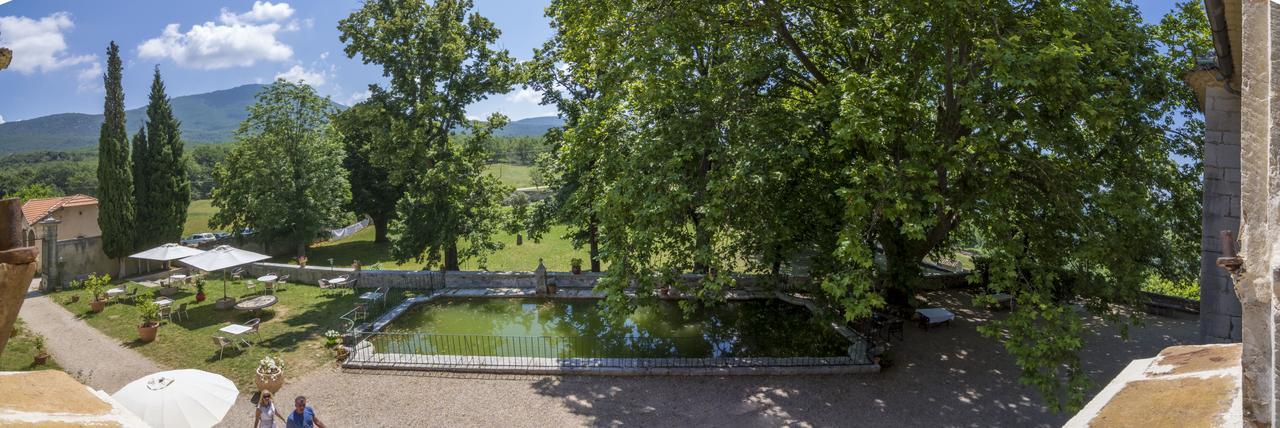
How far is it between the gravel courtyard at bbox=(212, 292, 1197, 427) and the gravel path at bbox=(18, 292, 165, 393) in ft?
14.3

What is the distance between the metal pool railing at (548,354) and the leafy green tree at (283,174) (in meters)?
18.9

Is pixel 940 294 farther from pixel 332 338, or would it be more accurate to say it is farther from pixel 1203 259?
pixel 332 338

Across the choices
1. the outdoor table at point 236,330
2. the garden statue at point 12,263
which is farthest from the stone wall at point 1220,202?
the outdoor table at point 236,330

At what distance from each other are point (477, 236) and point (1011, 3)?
17.2m

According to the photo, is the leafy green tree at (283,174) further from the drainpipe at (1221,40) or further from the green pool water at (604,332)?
the drainpipe at (1221,40)

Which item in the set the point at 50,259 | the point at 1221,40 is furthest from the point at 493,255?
the point at 1221,40

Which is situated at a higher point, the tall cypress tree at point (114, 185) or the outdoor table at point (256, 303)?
the tall cypress tree at point (114, 185)

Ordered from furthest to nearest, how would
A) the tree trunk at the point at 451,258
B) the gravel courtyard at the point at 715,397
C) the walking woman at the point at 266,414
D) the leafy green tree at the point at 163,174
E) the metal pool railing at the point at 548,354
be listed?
the leafy green tree at the point at 163,174, the tree trunk at the point at 451,258, the metal pool railing at the point at 548,354, the gravel courtyard at the point at 715,397, the walking woman at the point at 266,414

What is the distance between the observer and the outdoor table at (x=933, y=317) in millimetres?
16297

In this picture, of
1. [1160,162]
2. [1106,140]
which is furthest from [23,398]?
[1160,162]

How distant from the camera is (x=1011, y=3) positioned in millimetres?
12492

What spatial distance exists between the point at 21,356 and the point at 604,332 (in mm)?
15031

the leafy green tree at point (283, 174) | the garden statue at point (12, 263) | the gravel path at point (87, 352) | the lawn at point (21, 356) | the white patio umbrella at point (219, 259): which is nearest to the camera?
the garden statue at point (12, 263)

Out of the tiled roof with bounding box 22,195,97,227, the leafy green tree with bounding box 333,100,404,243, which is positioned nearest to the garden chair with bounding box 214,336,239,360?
the tiled roof with bounding box 22,195,97,227
